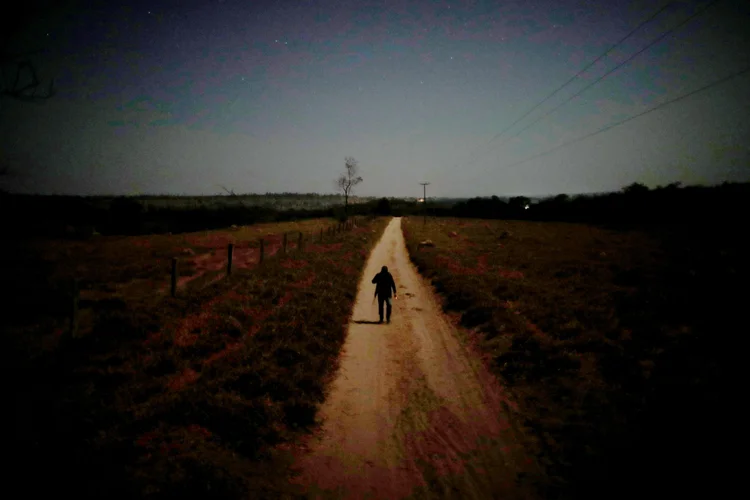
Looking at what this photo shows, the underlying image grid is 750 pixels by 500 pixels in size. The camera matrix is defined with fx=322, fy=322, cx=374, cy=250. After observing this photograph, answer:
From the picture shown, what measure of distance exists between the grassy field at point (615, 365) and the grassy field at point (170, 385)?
4.91 metres

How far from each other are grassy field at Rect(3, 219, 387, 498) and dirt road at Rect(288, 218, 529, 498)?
0.64 meters

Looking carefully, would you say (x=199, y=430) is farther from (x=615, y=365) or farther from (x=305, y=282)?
(x=305, y=282)

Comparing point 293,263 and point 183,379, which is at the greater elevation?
point 293,263

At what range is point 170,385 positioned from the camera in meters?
7.24

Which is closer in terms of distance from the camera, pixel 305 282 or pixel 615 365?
pixel 615 365

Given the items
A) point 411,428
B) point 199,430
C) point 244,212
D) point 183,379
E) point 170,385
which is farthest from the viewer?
point 244,212

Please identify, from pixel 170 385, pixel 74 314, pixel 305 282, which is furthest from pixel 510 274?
pixel 74 314

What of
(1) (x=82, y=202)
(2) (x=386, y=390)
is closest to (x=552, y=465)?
(2) (x=386, y=390)

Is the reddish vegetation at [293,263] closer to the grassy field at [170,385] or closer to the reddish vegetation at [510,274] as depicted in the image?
the grassy field at [170,385]

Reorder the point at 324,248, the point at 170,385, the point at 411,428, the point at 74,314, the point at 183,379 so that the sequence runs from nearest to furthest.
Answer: the point at 411,428 < the point at 170,385 < the point at 183,379 < the point at 74,314 < the point at 324,248

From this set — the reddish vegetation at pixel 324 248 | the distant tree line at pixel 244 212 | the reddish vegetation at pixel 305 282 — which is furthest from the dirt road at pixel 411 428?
the distant tree line at pixel 244 212

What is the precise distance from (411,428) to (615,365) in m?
6.05

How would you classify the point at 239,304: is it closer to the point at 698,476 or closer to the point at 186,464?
the point at 186,464

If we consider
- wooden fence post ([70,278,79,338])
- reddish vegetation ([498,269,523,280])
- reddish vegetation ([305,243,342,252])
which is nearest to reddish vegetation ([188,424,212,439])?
wooden fence post ([70,278,79,338])
